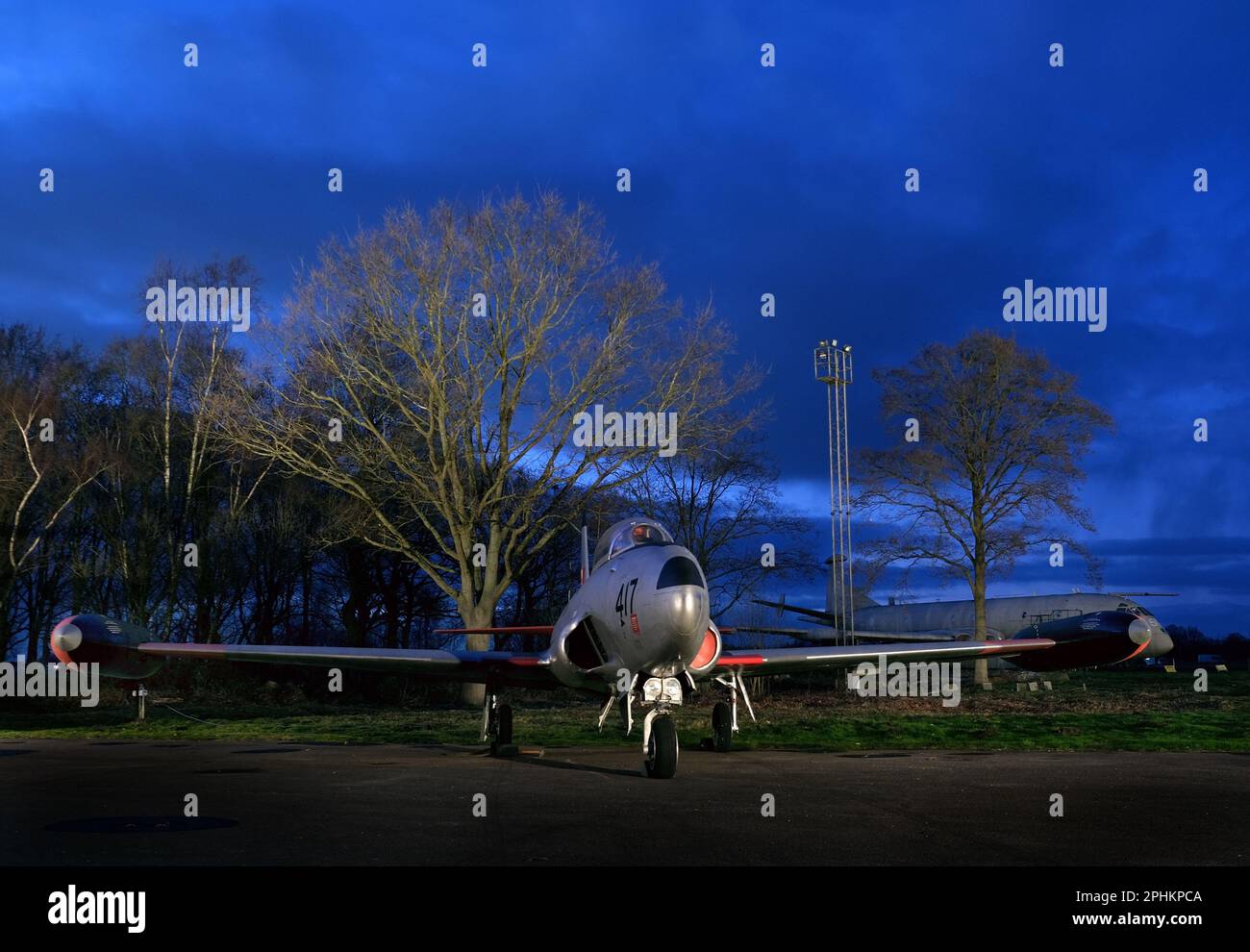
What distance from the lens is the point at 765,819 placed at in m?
8.68

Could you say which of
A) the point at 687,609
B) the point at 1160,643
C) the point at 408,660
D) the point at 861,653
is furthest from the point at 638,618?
the point at 1160,643

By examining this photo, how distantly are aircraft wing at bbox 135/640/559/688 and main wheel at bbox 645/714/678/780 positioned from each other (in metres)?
3.56

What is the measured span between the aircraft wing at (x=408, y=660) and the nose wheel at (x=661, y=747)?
3441 millimetres

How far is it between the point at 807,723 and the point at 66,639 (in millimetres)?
14878

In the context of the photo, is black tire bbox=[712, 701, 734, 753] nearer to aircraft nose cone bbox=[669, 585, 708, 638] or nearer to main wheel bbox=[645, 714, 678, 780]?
main wheel bbox=[645, 714, 678, 780]

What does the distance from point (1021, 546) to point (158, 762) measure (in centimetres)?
3017

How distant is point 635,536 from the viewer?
13789mm

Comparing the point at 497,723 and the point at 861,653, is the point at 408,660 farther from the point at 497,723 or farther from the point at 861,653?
the point at 861,653

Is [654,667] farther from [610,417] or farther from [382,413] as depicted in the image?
[382,413]

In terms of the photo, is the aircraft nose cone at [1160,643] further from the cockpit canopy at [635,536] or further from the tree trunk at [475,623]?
the cockpit canopy at [635,536]

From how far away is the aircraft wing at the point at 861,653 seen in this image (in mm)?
17078

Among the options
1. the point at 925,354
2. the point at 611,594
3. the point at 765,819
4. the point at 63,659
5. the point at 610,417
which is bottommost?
the point at 765,819
